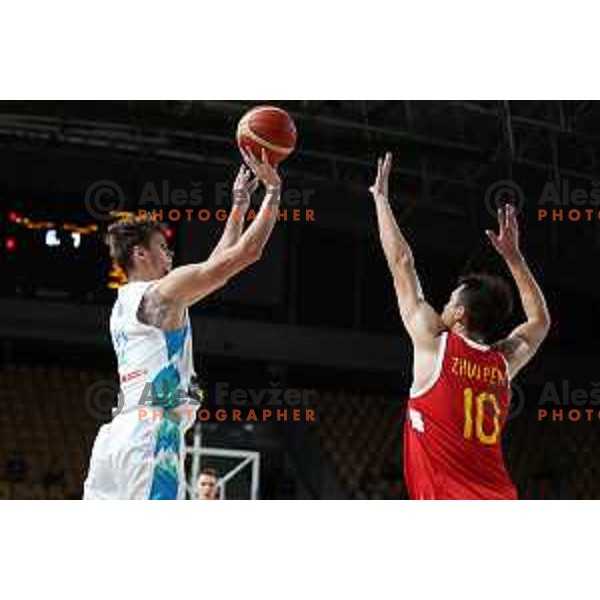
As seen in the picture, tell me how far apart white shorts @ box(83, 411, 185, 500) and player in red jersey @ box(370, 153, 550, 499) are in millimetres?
1007

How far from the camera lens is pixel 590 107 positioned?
7.65 m

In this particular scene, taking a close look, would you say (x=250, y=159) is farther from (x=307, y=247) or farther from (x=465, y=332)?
(x=307, y=247)

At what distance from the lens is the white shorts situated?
4.36m

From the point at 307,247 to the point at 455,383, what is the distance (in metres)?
3.51

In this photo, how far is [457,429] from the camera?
490 centimetres

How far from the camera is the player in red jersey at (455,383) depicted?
15.9ft

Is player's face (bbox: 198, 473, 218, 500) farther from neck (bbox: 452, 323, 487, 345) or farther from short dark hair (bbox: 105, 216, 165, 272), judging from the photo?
short dark hair (bbox: 105, 216, 165, 272)

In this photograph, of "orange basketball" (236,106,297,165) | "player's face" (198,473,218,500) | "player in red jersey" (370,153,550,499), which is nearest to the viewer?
"player in red jersey" (370,153,550,499)

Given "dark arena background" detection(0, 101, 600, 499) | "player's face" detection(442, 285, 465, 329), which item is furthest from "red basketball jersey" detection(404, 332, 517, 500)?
"dark arena background" detection(0, 101, 600, 499)

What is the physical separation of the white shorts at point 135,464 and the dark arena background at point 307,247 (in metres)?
3.20

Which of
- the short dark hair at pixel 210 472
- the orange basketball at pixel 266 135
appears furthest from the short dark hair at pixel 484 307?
the short dark hair at pixel 210 472
